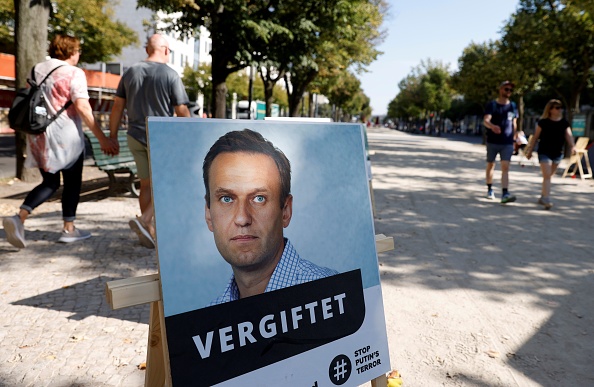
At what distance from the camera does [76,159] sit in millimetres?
5184

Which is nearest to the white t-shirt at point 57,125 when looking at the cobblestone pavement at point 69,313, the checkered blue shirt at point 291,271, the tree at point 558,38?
the cobblestone pavement at point 69,313

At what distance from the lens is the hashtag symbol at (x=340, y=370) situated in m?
2.28

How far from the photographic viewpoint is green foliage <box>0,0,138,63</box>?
2852 centimetres

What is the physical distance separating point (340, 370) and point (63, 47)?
429 centimetres

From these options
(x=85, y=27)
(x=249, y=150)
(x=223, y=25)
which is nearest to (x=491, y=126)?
(x=249, y=150)

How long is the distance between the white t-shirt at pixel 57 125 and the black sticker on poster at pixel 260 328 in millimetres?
3637

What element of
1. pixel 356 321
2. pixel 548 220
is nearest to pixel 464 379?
pixel 356 321

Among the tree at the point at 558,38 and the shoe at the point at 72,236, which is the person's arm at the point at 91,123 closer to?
the shoe at the point at 72,236

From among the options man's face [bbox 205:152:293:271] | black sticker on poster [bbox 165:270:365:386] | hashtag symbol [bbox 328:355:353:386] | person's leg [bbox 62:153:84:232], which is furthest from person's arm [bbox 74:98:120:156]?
hashtag symbol [bbox 328:355:353:386]

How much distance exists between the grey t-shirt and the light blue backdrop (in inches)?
110

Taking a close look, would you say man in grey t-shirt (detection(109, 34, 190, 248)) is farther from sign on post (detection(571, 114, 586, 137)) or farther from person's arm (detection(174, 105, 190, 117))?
sign on post (detection(571, 114, 586, 137))

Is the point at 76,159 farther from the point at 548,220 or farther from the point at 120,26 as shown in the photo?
the point at 120,26

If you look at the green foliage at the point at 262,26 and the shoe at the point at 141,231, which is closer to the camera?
the shoe at the point at 141,231

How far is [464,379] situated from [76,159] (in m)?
3.97
